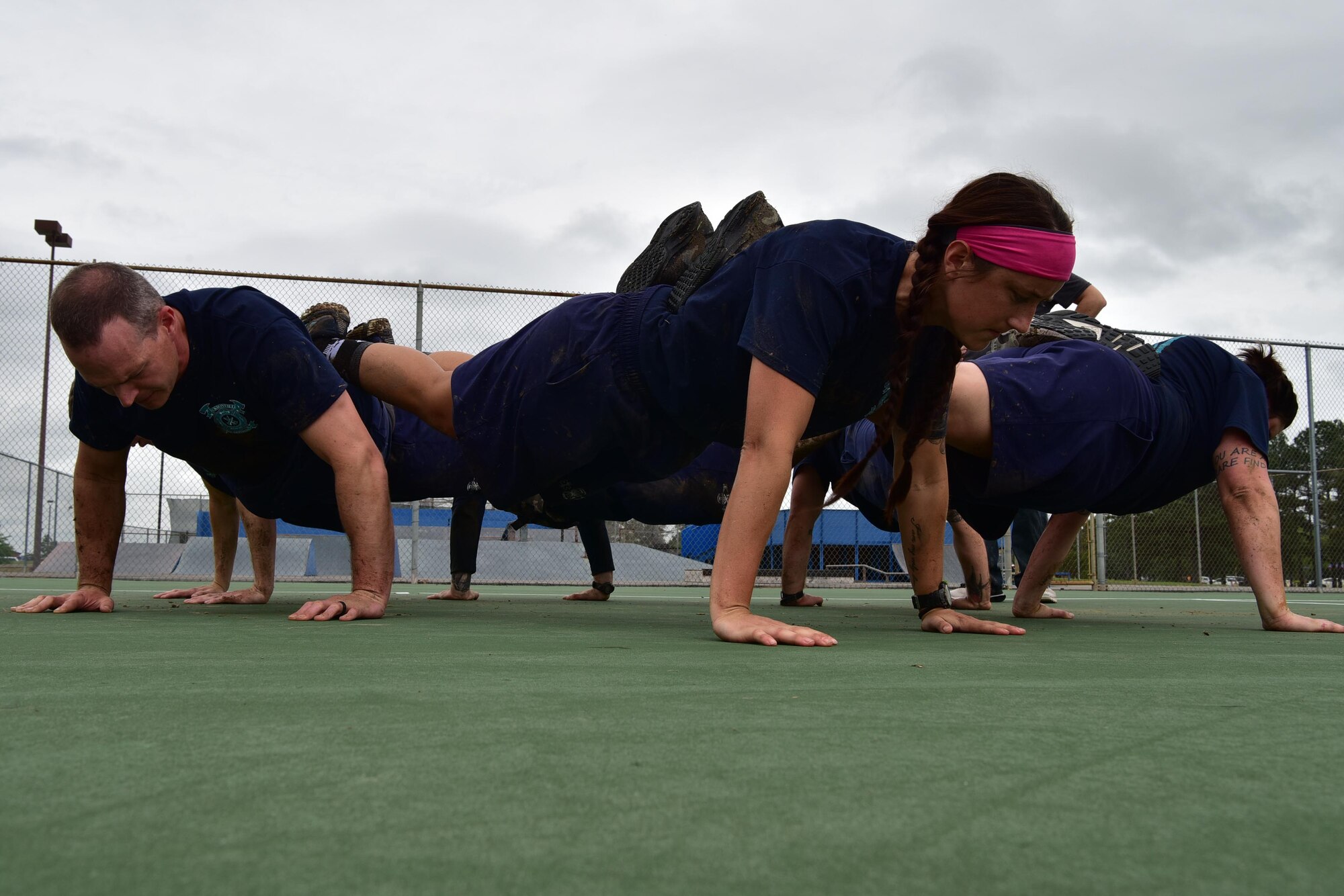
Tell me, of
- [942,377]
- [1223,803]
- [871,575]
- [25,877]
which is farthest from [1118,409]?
[871,575]

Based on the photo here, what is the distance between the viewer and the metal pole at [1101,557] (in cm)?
1033

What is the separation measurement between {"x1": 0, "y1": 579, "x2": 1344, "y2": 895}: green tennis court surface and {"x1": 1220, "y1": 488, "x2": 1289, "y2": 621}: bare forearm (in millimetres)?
1561

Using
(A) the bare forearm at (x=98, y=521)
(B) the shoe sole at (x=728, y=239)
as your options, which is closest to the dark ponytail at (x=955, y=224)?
(B) the shoe sole at (x=728, y=239)

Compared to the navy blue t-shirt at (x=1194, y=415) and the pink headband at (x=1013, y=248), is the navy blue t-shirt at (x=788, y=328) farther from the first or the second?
the navy blue t-shirt at (x=1194, y=415)

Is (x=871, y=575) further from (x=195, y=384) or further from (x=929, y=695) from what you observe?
(x=929, y=695)

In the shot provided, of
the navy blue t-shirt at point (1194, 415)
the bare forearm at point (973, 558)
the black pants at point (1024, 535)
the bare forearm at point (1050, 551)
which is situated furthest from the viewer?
the black pants at point (1024, 535)

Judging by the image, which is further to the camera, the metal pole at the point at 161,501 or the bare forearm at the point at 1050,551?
the metal pole at the point at 161,501

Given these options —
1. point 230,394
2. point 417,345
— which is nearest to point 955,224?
point 230,394

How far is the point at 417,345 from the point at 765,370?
7413mm

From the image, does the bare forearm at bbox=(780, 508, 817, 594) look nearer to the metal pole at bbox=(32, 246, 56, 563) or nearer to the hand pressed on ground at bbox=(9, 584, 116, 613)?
the hand pressed on ground at bbox=(9, 584, 116, 613)

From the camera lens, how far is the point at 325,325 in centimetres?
409

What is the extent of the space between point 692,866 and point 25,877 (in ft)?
1.18

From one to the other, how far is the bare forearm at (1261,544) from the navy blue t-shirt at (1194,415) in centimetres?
17

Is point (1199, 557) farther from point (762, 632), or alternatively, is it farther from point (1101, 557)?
point (762, 632)
